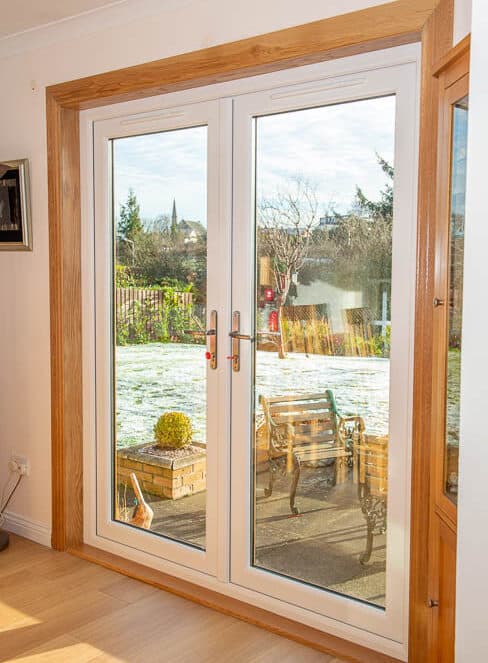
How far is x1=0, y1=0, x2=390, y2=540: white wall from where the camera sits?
9.63ft

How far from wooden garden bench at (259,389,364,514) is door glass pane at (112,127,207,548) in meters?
0.37

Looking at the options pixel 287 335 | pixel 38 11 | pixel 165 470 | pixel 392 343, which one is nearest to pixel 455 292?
pixel 392 343

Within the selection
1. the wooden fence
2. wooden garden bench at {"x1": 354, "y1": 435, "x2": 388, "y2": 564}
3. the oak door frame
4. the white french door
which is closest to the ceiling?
the oak door frame

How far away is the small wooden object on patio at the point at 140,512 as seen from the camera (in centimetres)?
332

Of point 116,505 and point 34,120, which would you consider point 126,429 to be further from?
point 34,120

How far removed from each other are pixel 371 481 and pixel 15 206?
221 centimetres

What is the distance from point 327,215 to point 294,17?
2.34 ft

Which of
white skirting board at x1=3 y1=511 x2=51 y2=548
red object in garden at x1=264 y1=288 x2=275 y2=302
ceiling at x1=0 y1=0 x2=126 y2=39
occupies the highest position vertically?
ceiling at x1=0 y1=0 x2=126 y2=39

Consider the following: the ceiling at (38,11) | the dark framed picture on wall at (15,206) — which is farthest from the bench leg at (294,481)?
the ceiling at (38,11)

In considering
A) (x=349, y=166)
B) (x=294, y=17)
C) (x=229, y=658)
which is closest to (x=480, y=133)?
(x=349, y=166)

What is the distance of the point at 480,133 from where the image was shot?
1315 millimetres

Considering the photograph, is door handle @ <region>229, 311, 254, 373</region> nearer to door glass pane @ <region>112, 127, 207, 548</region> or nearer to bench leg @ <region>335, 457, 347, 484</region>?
door glass pane @ <region>112, 127, 207, 548</region>

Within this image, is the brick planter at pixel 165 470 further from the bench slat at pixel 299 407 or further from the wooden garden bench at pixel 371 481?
the wooden garden bench at pixel 371 481

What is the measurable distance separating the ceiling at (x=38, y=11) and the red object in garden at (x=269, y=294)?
1.40 meters
